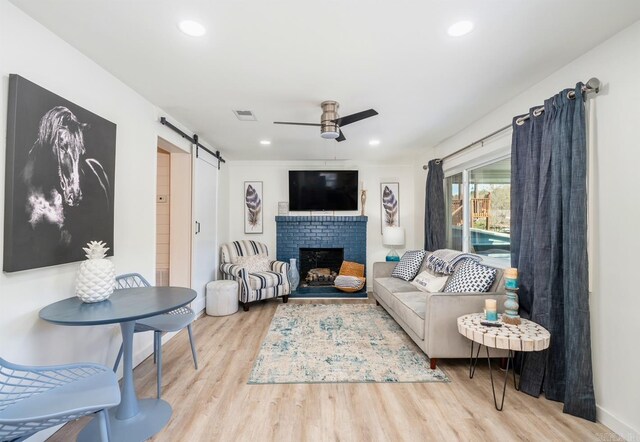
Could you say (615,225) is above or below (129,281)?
above

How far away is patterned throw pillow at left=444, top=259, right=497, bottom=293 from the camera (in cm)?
256

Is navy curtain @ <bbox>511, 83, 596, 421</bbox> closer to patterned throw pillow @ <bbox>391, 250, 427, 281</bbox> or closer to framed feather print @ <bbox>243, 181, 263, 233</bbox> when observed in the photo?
patterned throw pillow @ <bbox>391, 250, 427, 281</bbox>

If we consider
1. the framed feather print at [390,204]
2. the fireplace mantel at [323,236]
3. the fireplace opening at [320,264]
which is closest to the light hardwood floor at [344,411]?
the fireplace mantel at [323,236]

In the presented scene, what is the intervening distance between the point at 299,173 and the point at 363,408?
366cm

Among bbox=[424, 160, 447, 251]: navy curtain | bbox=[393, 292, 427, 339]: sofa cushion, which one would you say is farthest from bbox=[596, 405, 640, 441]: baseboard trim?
bbox=[424, 160, 447, 251]: navy curtain

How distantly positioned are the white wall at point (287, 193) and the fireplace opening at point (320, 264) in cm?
55

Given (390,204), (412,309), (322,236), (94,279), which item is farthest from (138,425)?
(390,204)

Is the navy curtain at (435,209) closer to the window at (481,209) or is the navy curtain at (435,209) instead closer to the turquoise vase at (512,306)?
the window at (481,209)

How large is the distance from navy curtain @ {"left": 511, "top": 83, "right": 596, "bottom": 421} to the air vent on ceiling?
2.45 metres

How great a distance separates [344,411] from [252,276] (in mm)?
2504

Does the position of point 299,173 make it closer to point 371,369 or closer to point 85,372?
point 371,369

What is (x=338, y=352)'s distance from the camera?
2.73 meters

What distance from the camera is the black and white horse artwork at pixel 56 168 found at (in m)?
1.56

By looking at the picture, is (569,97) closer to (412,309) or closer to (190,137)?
(412,309)
